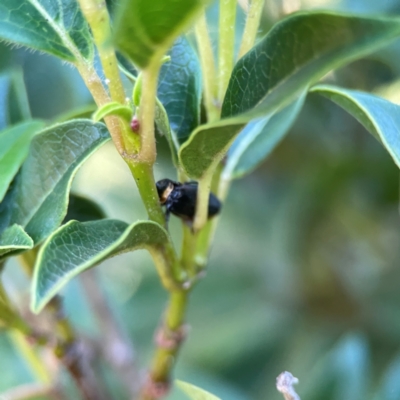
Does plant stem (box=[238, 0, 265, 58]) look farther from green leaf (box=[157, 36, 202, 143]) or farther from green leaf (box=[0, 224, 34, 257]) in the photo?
green leaf (box=[0, 224, 34, 257])

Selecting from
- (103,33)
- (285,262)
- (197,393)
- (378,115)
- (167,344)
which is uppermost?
(103,33)

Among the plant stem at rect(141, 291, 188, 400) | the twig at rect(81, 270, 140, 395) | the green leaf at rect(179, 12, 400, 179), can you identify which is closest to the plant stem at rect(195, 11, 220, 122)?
the green leaf at rect(179, 12, 400, 179)

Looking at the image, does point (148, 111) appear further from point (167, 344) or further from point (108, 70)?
point (167, 344)

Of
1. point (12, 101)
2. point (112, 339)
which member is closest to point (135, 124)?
point (12, 101)

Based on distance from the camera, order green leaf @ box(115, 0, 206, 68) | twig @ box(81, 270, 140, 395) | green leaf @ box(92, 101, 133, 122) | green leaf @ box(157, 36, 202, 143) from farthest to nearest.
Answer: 1. twig @ box(81, 270, 140, 395)
2. green leaf @ box(157, 36, 202, 143)
3. green leaf @ box(92, 101, 133, 122)
4. green leaf @ box(115, 0, 206, 68)

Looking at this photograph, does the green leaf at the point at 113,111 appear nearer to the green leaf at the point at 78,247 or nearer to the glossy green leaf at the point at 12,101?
the green leaf at the point at 78,247

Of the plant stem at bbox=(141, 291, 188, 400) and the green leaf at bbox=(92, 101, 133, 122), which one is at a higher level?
the green leaf at bbox=(92, 101, 133, 122)
